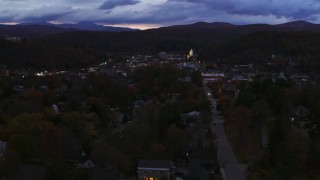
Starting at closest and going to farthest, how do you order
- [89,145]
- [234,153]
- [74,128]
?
[89,145]
[234,153]
[74,128]

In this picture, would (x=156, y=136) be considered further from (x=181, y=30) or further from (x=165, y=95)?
(x=181, y=30)

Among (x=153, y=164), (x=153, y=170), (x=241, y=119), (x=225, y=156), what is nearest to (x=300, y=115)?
(x=241, y=119)

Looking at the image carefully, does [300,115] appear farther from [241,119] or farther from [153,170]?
[153,170]

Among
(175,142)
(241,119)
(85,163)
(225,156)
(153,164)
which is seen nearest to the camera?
(153,164)

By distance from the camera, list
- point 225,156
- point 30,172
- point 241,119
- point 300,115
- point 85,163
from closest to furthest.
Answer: point 30,172 < point 85,163 < point 225,156 < point 241,119 < point 300,115

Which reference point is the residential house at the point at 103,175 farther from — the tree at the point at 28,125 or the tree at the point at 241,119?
the tree at the point at 241,119

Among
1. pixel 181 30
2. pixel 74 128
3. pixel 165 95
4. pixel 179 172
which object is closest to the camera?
pixel 179 172

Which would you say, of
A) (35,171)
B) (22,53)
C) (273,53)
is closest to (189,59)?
(273,53)

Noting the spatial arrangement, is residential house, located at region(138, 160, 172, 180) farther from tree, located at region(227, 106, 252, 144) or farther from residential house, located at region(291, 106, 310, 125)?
residential house, located at region(291, 106, 310, 125)

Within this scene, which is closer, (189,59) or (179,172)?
(179,172)
